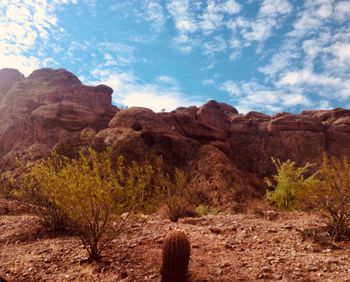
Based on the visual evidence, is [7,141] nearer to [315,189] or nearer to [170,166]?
[170,166]

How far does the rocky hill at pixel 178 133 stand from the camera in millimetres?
26109

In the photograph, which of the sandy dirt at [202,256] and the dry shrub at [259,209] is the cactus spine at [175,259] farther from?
the dry shrub at [259,209]

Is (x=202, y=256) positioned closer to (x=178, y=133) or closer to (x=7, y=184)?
(x=7, y=184)

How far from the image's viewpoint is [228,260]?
7.04 m

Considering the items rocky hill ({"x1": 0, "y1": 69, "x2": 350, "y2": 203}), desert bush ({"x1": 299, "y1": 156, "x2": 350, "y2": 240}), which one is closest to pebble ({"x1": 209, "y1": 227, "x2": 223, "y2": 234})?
desert bush ({"x1": 299, "y1": 156, "x2": 350, "y2": 240})

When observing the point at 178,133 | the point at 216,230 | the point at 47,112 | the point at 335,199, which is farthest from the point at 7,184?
the point at 335,199

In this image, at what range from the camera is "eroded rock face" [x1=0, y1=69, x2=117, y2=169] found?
1342 inches

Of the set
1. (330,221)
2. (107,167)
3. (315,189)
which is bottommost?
(330,221)

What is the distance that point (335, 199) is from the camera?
29.9 feet

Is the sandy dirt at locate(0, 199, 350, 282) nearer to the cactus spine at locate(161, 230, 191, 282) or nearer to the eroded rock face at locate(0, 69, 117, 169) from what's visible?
the cactus spine at locate(161, 230, 191, 282)

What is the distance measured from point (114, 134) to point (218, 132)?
1524cm

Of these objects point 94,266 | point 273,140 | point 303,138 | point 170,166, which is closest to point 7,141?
point 170,166

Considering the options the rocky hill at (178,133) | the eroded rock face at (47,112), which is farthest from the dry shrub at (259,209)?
the eroded rock face at (47,112)

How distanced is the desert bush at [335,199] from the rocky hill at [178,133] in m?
12.8
